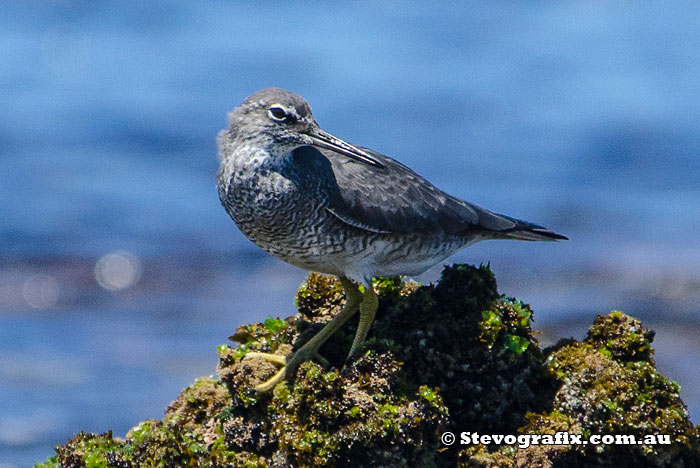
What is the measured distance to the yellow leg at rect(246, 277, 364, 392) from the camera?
7.21 meters

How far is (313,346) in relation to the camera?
7438mm

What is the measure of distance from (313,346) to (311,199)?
116 cm

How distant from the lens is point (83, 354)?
13.5 meters

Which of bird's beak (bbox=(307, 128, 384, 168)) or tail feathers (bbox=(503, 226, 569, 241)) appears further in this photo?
tail feathers (bbox=(503, 226, 569, 241))

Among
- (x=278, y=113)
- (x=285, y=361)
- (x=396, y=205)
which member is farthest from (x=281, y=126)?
(x=285, y=361)

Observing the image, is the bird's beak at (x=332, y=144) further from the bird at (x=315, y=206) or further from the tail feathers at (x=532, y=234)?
the tail feathers at (x=532, y=234)

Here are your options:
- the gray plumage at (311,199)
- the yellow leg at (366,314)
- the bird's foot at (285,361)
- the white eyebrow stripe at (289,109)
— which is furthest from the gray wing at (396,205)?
the bird's foot at (285,361)

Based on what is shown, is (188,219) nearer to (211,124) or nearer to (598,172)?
(211,124)

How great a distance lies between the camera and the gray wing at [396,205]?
24.9 ft

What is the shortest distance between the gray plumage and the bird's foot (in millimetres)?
690

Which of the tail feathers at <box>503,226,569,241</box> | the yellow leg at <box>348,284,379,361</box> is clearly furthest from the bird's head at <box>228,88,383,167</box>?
the tail feathers at <box>503,226,569,241</box>

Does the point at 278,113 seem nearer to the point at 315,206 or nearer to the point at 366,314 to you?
the point at 315,206

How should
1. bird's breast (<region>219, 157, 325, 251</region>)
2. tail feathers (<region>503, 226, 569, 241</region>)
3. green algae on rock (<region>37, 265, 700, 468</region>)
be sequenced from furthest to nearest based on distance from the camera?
tail feathers (<region>503, 226, 569, 241</region>) < bird's breast (<region>219, 157, 325, 251</region>) < green algae on rock (<region>37, 265, 700, 468</region>)

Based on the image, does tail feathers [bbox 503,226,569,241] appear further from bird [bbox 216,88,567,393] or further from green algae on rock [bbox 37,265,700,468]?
green algae on rock [bbox 37,265,700,468]
